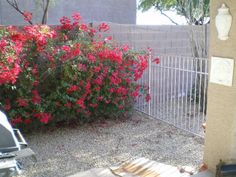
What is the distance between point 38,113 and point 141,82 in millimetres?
2370

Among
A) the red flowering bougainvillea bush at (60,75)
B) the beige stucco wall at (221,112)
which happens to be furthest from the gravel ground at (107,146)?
the beige stucco wall at (221,112)

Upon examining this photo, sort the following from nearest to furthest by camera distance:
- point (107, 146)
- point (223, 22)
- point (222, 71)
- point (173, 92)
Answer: point (223, 22) → point (222, 71) → point (107, 146) → point (173, 92)

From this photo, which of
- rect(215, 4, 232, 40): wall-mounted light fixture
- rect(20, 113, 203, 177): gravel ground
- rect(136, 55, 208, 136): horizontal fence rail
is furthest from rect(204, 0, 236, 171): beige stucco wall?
rect(136, 55, 208, 136): horizontal fence rail

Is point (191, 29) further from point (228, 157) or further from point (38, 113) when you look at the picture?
point (228, 157)

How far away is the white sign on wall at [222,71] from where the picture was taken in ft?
9.23

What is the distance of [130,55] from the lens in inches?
218

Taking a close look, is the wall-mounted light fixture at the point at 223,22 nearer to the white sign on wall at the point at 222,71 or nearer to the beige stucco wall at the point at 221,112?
the beige stucco wall at the point at 221,112

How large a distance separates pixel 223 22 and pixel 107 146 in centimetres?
250

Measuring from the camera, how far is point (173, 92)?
22.5 feet

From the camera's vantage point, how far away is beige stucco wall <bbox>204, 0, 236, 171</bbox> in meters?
2.81

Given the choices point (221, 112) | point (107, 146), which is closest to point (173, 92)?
point (107, 146)

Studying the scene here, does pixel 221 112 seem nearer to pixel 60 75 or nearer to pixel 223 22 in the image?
pixel 223 22

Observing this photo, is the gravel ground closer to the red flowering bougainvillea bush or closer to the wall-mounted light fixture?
the red flowering bougainvillea bush

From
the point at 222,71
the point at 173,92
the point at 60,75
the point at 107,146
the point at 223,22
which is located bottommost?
the point at 107,146
